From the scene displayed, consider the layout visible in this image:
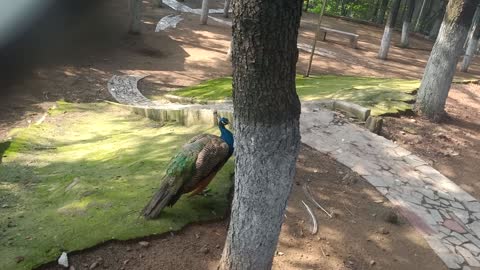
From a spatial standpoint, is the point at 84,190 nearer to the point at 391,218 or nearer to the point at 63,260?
the point at 63,260

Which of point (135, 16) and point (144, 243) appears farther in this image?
point (135, 16)

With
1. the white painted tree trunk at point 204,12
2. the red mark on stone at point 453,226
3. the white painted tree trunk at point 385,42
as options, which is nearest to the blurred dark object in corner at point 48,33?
the white painted tree trunk at point 204,12

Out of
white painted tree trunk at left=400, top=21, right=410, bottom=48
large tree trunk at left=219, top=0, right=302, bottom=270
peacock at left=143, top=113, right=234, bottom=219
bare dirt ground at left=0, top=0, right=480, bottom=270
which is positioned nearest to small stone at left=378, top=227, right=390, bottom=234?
bare dirt ground at left=0, top=0, right=480, bottom=270

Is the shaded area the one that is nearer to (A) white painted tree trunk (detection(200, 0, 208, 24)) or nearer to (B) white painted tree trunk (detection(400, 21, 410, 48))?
(B) white painted tree trunk (detection(400, 21, 410, 48))

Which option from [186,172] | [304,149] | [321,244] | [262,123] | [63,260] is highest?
[262,123]

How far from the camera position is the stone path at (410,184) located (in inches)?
187

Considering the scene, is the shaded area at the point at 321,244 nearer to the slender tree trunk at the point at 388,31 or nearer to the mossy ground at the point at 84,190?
the mossy ground at the point at 84,190

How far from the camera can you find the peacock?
396 cm

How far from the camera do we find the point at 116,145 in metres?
6.76

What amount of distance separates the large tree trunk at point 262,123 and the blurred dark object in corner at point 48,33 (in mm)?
10485

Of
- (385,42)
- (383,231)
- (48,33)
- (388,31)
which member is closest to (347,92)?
(383,231)

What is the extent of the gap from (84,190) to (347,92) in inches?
278

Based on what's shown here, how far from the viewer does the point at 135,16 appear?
18.4 meters

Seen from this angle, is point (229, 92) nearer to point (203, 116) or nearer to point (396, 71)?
point (203, 116)
